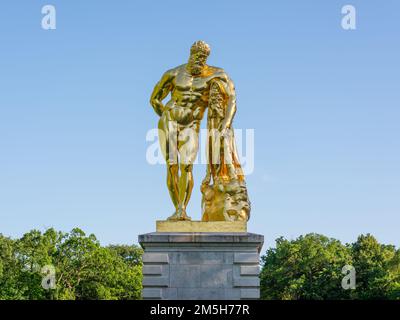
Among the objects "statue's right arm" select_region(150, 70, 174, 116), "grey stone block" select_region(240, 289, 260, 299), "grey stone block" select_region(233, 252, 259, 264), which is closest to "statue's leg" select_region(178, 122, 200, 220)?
"statue's right arm" select_region(150, 70, 174, 116)

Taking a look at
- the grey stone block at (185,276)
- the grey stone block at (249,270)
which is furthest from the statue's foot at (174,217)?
the grey stone block at (249,270)

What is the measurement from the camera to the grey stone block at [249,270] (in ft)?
37.5

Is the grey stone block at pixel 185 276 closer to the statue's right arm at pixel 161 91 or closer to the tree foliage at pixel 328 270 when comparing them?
the statue's right arm at pixel 161 91

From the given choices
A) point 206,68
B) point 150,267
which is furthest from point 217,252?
point 206,68

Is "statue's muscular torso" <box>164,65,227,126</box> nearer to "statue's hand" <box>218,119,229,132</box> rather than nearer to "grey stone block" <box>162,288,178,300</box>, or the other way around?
"statue's hand" <box>218,119,229,132</box>

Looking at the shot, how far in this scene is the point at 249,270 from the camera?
11.5 m

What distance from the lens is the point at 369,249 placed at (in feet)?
139

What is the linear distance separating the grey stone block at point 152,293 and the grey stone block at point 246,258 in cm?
158

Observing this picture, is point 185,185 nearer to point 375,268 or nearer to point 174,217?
point 174,217

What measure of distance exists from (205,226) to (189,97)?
287 cm

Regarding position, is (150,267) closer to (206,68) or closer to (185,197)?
(185,197)
